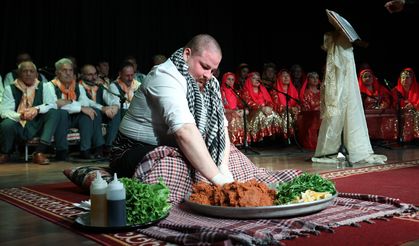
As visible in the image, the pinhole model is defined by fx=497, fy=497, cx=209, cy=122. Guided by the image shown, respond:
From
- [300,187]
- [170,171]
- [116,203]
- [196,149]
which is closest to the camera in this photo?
[116,203]

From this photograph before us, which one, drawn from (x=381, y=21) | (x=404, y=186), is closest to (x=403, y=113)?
(x=381, y=21)

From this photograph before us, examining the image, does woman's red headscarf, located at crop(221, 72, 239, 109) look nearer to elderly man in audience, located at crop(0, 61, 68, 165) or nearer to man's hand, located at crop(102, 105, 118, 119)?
man's hand, located at crop(102, 105, 118, 119)

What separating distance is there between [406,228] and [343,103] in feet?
8.82

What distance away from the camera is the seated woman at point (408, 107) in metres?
6.81

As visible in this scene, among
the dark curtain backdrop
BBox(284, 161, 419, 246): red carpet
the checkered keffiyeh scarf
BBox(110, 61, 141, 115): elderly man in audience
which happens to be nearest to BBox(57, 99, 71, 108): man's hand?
BBox(110, 61, 141, 115): elderly man in audience

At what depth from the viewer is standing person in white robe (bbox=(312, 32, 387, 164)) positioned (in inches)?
167

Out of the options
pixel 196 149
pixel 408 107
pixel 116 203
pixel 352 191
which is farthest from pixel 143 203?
pixel 408 107

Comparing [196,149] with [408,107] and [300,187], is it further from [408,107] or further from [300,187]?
[408,107]

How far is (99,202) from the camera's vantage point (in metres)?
1.70

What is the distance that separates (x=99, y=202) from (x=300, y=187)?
753mm

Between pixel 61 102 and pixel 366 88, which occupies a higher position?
pixel 366 88

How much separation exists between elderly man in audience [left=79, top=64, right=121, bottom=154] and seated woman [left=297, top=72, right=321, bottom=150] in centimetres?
249

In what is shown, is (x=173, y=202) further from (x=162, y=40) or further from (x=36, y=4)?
(x=162, y=40)

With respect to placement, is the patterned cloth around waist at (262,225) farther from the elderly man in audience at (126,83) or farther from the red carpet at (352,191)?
the elderly man in audience at (126,83)
